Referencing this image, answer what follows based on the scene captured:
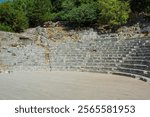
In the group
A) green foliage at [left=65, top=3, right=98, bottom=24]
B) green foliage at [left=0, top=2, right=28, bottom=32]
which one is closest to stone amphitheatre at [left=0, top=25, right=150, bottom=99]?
green foliage at [left=0, top=2, right=28, bottom=32]

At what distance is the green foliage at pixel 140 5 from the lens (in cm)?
2663

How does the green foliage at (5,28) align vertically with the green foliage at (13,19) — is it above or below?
below

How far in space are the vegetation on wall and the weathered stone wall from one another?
158 centimetres

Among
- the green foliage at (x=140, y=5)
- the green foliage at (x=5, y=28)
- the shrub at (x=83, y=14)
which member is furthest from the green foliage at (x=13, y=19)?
the green foliage at (x=140, y=5)

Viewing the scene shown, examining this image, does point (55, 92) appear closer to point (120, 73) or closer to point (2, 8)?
point (120, 73)

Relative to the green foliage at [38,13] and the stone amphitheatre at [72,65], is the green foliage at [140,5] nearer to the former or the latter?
the stone amphitheatre at [72,65]

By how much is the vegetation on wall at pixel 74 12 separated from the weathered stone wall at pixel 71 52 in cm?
158

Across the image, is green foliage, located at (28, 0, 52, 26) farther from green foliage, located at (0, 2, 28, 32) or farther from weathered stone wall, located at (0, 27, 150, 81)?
weathered stone wall, located at (0, 27, 150, 81)

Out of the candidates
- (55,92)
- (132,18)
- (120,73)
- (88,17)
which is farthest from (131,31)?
(55,92)

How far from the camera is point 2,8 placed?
29891mm

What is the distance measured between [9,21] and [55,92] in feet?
62.7

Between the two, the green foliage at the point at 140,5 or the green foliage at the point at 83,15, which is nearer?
the green foliage at the point at 140,5

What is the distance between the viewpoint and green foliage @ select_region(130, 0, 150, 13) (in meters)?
26.6

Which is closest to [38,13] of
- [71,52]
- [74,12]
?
[74,12]
